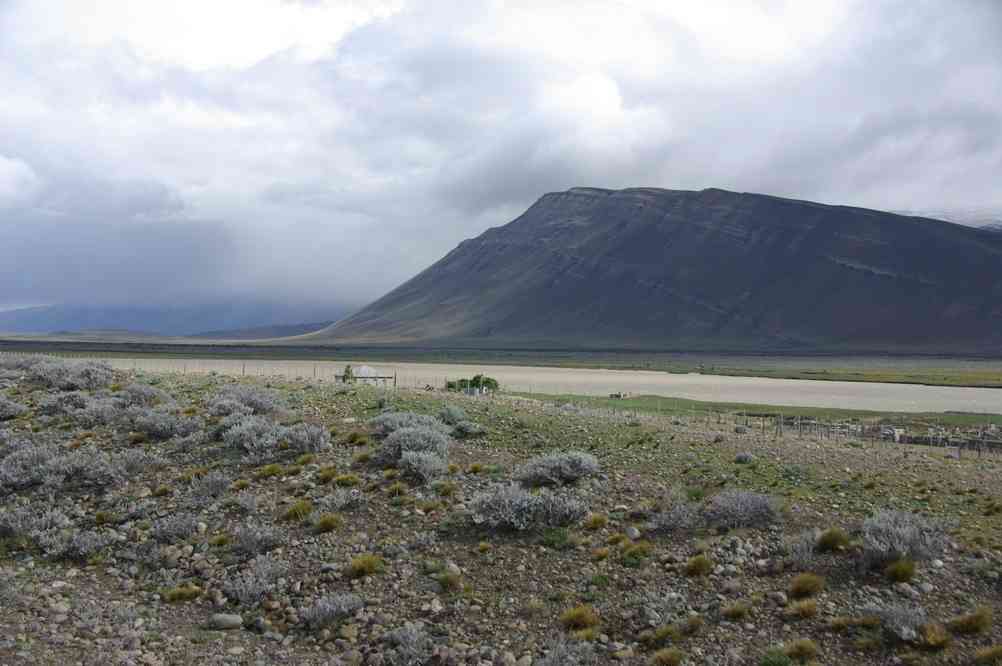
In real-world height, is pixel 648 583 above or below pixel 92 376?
below

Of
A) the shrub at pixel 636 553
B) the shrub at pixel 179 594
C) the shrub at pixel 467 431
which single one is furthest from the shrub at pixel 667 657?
the shrub at pixel 467 431

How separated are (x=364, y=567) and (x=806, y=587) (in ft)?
19.9

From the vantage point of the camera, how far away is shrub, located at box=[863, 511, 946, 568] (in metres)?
10.0

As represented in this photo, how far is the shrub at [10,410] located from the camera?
58.1ft

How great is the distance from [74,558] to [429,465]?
19.3 ft

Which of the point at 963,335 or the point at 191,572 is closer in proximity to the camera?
the point at 191,572

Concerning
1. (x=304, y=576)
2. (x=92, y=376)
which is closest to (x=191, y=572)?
(x=304, y=576)

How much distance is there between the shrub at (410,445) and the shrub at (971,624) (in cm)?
888

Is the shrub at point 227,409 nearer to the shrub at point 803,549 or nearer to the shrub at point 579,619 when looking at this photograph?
the shrub at point 579,619

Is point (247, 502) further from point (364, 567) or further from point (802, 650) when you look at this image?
point (802, 650)

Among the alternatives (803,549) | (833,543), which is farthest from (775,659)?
(833,543)

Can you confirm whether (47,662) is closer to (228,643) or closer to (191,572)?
(228,643)

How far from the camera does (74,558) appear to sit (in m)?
10.8

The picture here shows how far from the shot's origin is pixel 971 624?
28.2ft
